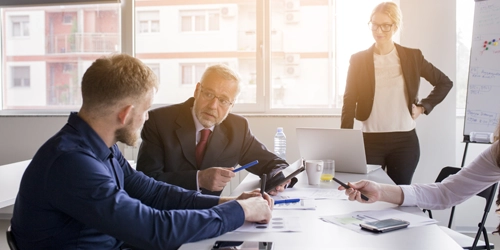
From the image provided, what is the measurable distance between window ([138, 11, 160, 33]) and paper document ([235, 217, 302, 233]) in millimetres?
3075

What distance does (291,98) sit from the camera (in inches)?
158

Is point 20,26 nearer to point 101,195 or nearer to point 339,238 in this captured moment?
point 101,195

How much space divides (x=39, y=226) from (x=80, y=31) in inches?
137

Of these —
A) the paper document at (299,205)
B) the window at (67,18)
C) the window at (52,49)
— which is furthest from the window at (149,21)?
the paper document at (299,205)

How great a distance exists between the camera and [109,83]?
124 cm

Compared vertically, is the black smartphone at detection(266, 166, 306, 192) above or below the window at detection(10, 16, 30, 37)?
below

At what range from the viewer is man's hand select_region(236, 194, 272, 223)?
1291mm

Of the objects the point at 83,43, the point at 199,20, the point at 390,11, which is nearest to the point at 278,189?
the point at 390,11

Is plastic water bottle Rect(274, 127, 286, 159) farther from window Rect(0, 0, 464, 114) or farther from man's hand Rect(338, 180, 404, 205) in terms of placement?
man's hand Rect(338, 180, 404, 205)

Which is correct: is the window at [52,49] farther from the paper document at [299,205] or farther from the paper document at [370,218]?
the paper document at [370,218]

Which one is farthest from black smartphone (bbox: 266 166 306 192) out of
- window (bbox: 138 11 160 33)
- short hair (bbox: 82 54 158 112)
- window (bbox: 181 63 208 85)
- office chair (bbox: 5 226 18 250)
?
window (bbox: 138 11 160 33)

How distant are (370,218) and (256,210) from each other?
38 centimetres

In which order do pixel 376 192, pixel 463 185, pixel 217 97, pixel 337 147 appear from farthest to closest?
pixel 337 147
pixel 217 97
pixel 463 185
pixel 376 192

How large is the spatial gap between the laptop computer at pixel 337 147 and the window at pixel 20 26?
3312 mm
